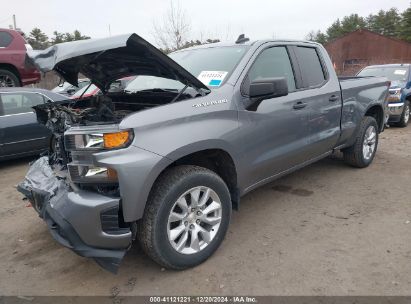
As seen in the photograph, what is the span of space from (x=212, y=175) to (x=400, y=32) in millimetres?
54399

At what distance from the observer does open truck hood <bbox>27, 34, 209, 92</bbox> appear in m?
2.61

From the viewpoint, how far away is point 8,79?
29.0 ft

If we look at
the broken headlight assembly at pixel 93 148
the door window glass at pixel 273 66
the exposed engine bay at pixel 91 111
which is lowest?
the broken headlight assembly at pixel 93 148

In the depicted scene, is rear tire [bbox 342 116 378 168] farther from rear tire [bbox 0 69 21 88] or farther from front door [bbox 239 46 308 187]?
rear tire [bbox 0 69 21 88]

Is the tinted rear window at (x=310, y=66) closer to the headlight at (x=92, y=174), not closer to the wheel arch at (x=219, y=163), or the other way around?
the wheel arch at (x=219, y=163)

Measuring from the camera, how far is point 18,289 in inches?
112

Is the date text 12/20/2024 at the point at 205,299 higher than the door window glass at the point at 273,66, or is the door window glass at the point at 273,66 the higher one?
the door window glass at the point at 273,66

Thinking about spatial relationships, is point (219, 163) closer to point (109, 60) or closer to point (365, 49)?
point (109, 60)

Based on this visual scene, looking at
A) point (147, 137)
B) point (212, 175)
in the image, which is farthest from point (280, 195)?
point (147, 137)


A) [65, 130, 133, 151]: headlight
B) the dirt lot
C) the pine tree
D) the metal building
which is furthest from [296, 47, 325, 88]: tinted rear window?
the pine tree

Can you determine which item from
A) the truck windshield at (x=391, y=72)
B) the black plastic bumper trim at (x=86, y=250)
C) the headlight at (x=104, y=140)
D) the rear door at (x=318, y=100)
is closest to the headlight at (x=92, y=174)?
the headlight at (x=104, y=140)

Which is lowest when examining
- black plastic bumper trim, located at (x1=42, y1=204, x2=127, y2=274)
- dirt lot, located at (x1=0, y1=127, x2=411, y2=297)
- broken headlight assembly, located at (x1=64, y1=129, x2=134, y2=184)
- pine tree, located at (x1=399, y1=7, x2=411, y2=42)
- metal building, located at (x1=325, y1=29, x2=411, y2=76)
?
dirt lot, located at (x1=0, y1=127, x2=411, y2=297)

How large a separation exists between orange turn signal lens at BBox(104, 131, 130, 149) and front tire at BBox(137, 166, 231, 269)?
0.44 meters

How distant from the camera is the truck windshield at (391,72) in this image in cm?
930
